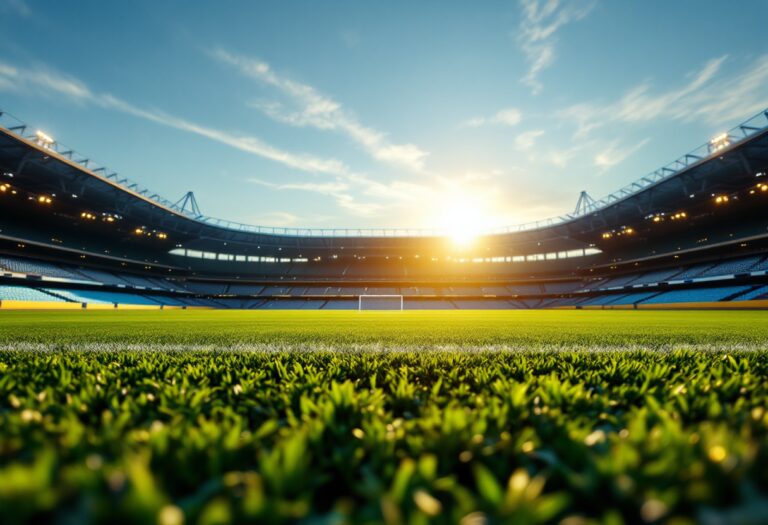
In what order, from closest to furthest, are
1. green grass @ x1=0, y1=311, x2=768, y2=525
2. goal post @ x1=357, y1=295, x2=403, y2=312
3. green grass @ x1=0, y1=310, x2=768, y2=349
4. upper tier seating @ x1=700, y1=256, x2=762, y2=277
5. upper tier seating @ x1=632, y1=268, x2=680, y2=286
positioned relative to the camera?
1. green grass @ x1=0, y1=311, x2=768, y2=525
2. green grass @ x1=0, y1=310, x2=768, y2=349
3. upper tier seating @ x1=700, y1=256, x2=762, y2=277
4. upper tier seating @ x1=632, y1=268, x2=680, y2=286
5. goal post @ x1=357, y1=295, x2=403, y2=312

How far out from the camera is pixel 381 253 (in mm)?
65000

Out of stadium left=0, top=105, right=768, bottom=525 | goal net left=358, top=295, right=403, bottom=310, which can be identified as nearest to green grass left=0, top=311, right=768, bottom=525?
stadium left=0, top=105, right=768, bottom=525

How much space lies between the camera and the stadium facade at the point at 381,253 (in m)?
31.7

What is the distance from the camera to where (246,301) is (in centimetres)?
5909

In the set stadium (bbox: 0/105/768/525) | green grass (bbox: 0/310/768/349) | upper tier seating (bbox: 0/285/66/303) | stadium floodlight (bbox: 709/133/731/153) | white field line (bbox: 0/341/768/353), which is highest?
stadium floodlight (bbox: 709/133/731/153)

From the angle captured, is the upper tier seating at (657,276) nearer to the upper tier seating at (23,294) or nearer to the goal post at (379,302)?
the goal post at (379,302)

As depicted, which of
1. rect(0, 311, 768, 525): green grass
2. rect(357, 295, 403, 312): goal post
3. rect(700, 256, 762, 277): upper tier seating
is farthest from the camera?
rect(357, 295, 403, 312): goal post

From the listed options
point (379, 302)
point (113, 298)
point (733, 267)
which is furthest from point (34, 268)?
point (733, 267)

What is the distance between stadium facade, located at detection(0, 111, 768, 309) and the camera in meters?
31.7

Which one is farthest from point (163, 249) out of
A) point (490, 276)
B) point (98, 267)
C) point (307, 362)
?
point (307, 362)

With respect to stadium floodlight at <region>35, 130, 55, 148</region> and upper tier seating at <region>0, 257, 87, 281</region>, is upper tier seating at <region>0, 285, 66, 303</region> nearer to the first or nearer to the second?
upper tier seating at <region>0, 257, 87, 281</region>

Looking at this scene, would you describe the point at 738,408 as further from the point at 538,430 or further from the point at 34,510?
the point at 34,510

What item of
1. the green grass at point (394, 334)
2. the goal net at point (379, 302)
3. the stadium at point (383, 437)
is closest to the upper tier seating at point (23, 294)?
the green grass at point (394, 334)

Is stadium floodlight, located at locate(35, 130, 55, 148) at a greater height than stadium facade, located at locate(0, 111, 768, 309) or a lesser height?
greater
